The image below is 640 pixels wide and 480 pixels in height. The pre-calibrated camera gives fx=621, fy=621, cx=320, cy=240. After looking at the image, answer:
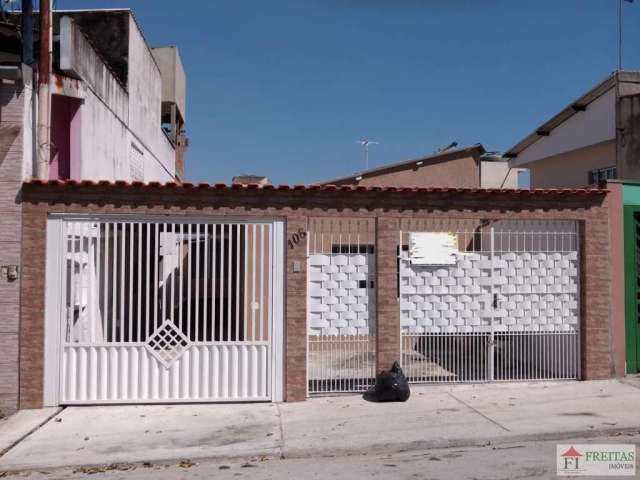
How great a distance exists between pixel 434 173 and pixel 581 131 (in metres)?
7.54

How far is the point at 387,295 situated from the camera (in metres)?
9.10

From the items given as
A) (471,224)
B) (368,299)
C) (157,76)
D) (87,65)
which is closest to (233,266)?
(368,299)

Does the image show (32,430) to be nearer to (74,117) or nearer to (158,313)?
(158,313)

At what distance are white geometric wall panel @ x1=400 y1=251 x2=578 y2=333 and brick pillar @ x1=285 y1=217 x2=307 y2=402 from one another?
5.04ft

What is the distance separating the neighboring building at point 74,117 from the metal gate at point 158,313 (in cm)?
56

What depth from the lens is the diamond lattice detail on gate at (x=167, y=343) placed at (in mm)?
8508

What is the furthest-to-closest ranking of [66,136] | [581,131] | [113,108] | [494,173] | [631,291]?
[494,173], [581,131], [113,108], [66,136], [631,291]

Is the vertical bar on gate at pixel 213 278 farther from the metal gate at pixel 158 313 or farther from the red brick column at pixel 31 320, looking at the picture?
the red brick column at pixel 31 320

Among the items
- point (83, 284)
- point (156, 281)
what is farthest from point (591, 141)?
point (83, 284)

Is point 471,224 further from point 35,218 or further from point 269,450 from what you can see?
point 35,218

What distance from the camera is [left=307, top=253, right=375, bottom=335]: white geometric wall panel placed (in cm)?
898

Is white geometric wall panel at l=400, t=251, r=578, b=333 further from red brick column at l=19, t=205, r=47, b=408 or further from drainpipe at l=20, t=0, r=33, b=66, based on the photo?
drainpipe at l=20, t=0, r=33, b=66

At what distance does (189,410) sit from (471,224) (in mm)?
5489

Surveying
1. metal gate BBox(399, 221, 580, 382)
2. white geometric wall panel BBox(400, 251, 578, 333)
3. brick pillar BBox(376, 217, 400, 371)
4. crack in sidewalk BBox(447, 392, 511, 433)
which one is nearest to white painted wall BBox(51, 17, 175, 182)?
brick pillar BBox(376, 217, 400, 371)
